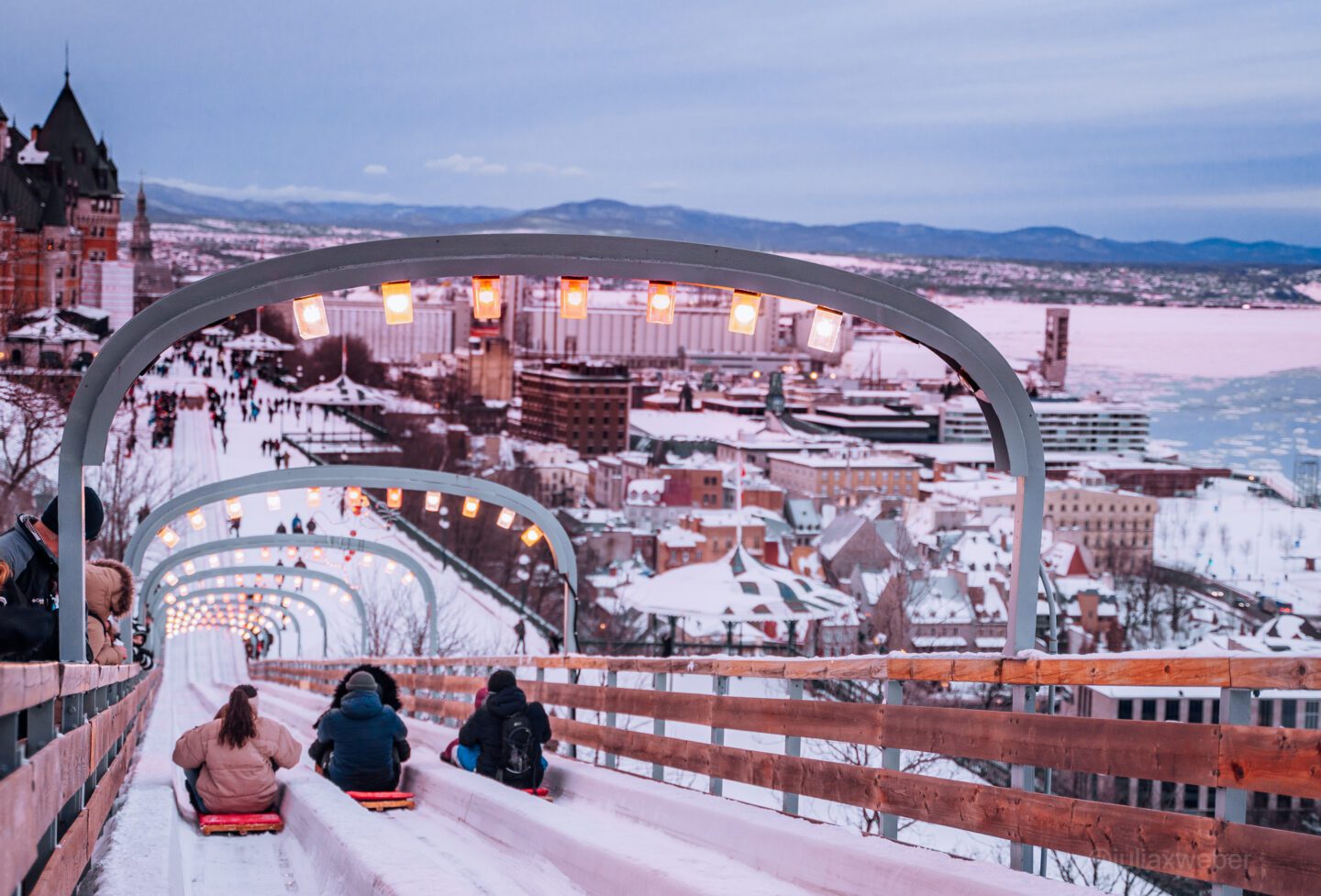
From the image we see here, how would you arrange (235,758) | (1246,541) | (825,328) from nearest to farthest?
(825,328), (235,758), (1246,541)

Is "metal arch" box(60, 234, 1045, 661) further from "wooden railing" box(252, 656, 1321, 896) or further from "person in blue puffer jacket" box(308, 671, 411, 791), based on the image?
"person in blue puffer jacket" box(308, 671, 411, 791)

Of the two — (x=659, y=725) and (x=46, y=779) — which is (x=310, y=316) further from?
(x=46, y=779)

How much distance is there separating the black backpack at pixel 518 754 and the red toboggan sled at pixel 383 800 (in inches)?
24.2

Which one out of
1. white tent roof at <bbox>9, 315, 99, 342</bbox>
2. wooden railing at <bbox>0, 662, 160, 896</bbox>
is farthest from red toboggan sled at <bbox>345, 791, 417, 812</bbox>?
white tent roof at <bbox>9, 315, 99, 342</bbox>

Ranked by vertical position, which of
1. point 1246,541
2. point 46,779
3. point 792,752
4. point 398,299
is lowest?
point 1246,541

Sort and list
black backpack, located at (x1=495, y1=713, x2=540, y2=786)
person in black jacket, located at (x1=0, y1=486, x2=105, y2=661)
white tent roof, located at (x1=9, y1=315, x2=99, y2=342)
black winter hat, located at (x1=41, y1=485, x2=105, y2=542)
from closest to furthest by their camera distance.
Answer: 1. person in black jacket, located at (x1=0, y1=486, x2=105, y2=661)
2. black winter hat, located at (x1=41, y1=485, x2=105, y2=542)
3. black backpack, located at (x1=495, y1=713, x2=540, y2=786)
4. white tent roof, located at (x1=9, y1=315, x2=99, y2=342)

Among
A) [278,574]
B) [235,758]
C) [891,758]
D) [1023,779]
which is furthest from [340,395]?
[1023,779]

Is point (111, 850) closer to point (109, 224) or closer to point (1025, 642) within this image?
point (1025, 642)

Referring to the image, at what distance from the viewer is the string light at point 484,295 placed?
7938 millimetres

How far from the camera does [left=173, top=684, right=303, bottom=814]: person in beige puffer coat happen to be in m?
8.61

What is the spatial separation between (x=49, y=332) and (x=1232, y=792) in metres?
37.7

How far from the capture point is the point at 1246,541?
126625mm

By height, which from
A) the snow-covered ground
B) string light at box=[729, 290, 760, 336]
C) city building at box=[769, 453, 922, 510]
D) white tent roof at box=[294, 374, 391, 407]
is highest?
string light at box=[729, 290, 760, 336]

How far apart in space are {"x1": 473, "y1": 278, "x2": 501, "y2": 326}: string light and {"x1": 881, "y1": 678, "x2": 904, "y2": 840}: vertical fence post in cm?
286
